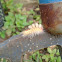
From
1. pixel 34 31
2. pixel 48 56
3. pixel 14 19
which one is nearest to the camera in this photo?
pixel 34 31

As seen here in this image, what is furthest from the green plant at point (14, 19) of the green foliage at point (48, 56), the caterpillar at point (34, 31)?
the caterpillar at point (34, 31)

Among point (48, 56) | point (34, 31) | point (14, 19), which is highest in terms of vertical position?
point (34, 31)

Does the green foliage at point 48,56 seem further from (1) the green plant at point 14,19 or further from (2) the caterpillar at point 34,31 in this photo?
(2) the caterpillar at point 34,31

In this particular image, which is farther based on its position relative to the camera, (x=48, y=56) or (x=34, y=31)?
(x=48, y=56)

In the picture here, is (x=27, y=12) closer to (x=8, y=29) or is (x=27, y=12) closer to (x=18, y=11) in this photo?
(x=18, y=11)

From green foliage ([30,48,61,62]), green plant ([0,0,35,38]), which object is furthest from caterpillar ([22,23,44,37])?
green plant ([0,0,35,38])

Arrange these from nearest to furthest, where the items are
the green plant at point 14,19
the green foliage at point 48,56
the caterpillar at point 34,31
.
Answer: the caterpillar at point 34,31, the green foliage at point 48,56, the green plant at point 14,19

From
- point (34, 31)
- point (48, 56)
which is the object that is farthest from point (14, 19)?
point (34, 31)

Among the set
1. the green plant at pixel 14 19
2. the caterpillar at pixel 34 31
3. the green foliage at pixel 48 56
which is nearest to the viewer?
the caterpillar at pixel 34 31

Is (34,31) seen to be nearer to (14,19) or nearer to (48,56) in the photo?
(48,56)

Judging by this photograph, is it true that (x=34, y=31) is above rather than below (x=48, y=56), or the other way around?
above

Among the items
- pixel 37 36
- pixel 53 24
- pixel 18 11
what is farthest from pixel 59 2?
pixel 18 11
